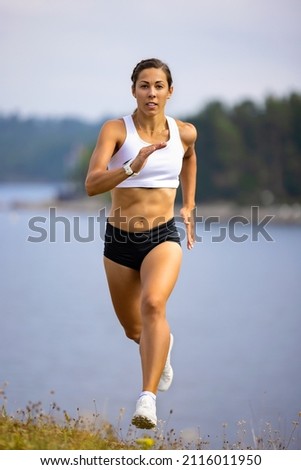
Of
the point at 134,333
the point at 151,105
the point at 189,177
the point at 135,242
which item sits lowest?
the point at 134,333

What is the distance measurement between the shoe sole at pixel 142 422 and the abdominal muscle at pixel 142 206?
1.17 m

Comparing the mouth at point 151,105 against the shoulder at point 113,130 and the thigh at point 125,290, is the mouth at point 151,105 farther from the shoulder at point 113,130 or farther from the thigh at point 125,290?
the thigh at point 125,290

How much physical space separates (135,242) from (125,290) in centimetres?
35

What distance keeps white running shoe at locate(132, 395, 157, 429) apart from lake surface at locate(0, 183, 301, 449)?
0.68 m

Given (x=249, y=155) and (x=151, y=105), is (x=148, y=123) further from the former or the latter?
(x=249, y=155)

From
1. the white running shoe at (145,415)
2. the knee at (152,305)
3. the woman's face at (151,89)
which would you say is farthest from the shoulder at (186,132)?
the white running shoe at (145,415)

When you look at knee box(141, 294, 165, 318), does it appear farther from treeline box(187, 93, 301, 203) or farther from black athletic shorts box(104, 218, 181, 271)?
treeline box(187, 93, 301, 203)

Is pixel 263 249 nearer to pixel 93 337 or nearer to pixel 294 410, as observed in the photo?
pixel 93 337

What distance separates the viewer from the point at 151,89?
6.61 m

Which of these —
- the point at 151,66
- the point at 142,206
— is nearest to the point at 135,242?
the point at 142,206

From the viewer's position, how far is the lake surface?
28.4 m

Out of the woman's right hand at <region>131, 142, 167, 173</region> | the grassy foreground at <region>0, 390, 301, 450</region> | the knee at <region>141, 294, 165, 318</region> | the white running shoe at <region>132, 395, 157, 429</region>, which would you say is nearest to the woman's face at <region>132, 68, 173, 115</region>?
the woman's right hand at <region>131, 142, 167, 173</region>

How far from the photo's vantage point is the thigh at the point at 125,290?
22.9ft

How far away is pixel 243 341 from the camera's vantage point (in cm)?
4797
